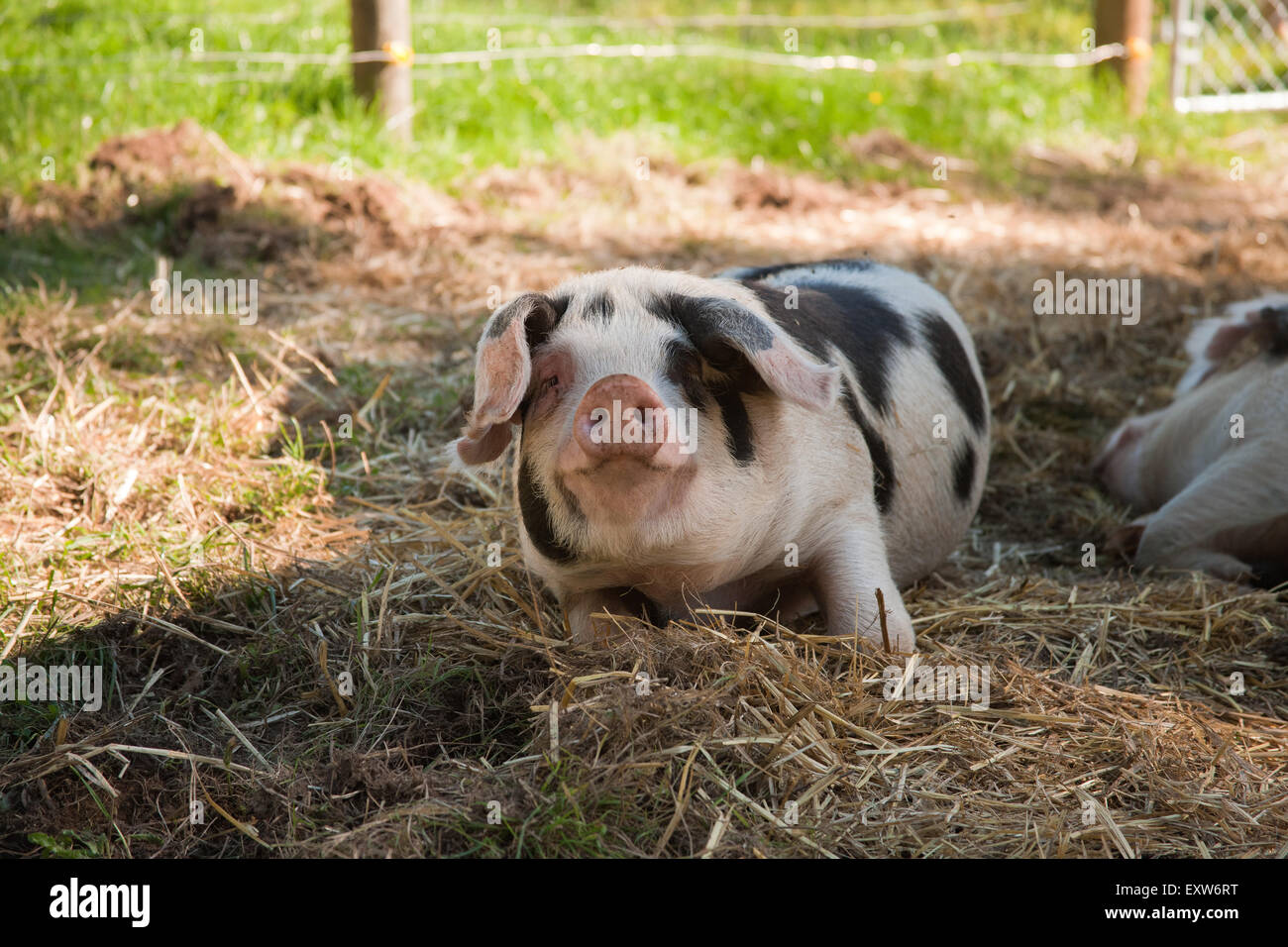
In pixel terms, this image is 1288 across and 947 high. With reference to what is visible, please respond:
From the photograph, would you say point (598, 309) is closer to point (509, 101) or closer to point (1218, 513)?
point (1218, 513)

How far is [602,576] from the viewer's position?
115 inches

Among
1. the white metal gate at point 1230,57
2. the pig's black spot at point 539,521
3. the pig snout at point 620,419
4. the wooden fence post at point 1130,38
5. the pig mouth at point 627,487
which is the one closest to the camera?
the pig snout at point 620,419

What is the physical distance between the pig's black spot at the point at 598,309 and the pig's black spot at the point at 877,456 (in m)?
0.76

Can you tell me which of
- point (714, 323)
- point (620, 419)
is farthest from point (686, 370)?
point (620, 419)

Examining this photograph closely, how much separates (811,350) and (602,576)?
79 centimetres

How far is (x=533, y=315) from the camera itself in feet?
9.16

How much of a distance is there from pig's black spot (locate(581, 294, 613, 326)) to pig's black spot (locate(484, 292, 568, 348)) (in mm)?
64

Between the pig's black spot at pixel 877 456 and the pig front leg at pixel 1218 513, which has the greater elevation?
the pig's black spot at pixel 877 456

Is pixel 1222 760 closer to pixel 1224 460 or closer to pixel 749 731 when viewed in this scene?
pixel 749 731

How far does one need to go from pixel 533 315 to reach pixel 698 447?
0.48 metres

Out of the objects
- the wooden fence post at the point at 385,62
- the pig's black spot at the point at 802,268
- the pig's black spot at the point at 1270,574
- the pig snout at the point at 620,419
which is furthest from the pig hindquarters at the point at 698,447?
the wooden fence post at the point at 385,62

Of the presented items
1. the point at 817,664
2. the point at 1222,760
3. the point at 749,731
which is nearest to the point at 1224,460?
the point at 1222,760

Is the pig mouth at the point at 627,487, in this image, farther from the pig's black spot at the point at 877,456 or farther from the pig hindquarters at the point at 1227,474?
the pig hindquarters at the point at 1227,474

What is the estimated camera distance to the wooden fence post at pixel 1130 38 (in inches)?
369
